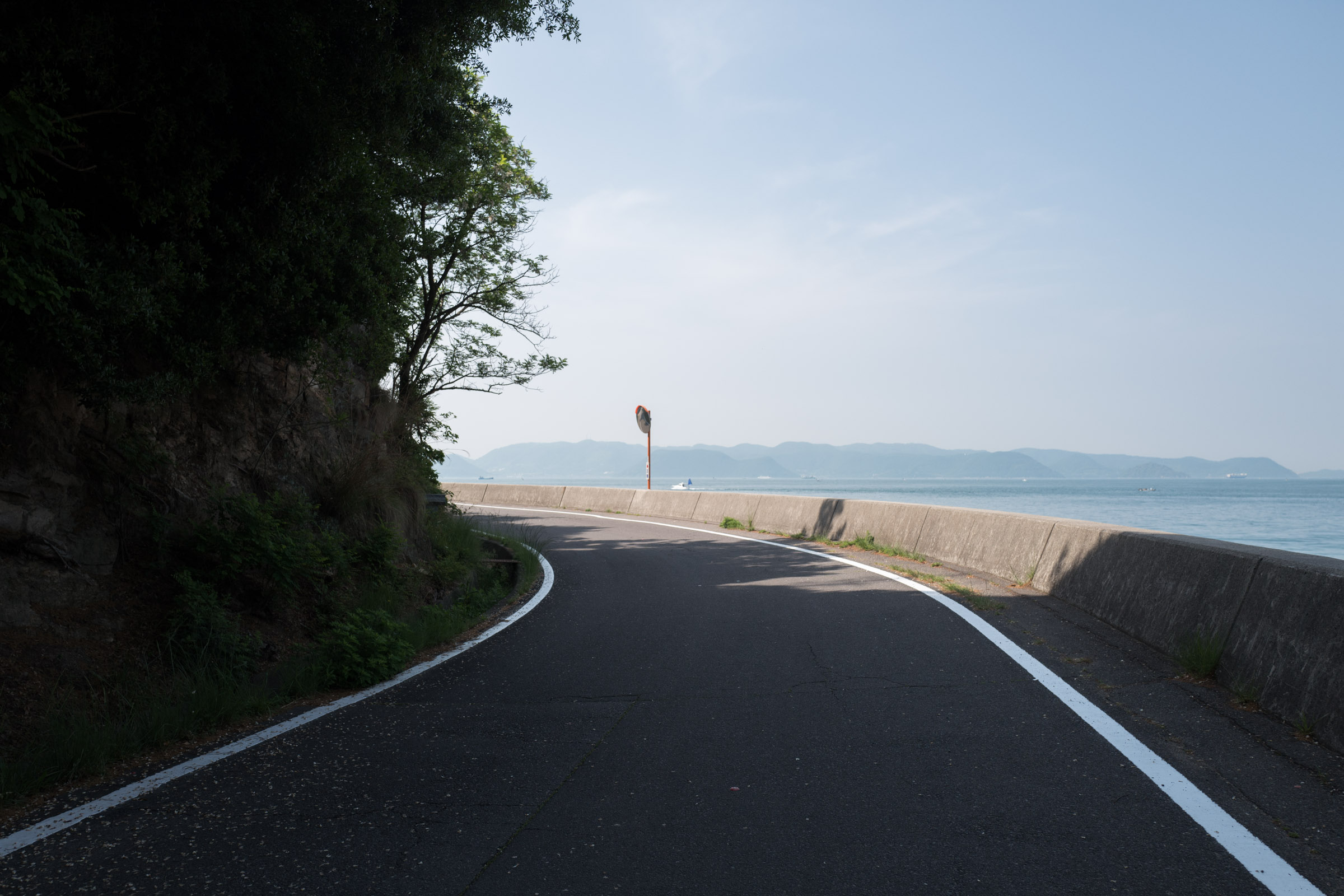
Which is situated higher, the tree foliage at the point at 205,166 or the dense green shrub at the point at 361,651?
the tree foliage at the point at 205,166

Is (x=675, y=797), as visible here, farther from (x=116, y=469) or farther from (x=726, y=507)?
(x=726, y=507)

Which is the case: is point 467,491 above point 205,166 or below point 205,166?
below

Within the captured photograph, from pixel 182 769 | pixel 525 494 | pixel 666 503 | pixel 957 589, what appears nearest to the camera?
pixel 182 769

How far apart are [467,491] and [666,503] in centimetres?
1266


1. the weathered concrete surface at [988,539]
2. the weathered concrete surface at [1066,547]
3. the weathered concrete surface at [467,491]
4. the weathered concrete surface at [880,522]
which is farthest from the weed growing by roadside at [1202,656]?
the weathered concrete surface at [467,491]

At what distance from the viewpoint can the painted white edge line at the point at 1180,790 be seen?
3232 millimetres

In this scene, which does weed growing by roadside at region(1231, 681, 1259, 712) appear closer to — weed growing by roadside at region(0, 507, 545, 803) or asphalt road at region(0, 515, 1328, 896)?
asphalt road at region(0, 515, 1328, 896)

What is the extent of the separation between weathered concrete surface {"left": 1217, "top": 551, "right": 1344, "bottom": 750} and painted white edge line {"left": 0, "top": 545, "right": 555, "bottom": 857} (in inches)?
229

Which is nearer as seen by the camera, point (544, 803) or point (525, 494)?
point (544, 803)

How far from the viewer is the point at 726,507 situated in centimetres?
2364

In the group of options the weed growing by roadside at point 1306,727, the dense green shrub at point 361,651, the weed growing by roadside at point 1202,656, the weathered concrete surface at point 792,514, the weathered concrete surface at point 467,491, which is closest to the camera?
the weed growing by roadside at point 1306,727

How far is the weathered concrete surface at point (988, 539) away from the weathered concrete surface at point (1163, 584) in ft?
4.57

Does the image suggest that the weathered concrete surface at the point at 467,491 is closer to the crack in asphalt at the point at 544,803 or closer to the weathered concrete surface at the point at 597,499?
the weathered concrete surface at the point at 597,499

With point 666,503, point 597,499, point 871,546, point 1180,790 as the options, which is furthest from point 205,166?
point 597,499
